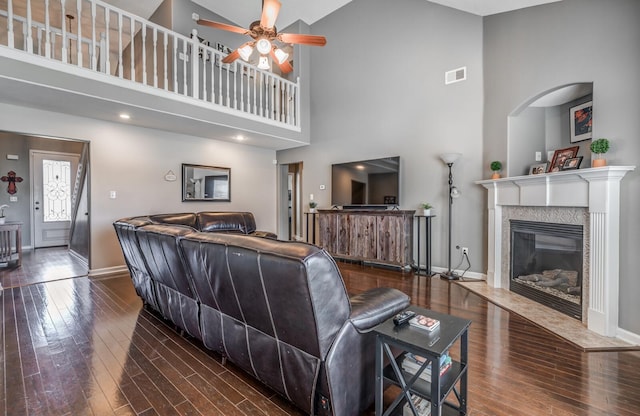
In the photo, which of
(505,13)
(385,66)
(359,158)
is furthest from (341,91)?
(505,13)

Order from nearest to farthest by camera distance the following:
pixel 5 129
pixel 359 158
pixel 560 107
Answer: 1. pixel 560 107
2. pixel 5 129
3. pixel 359 158

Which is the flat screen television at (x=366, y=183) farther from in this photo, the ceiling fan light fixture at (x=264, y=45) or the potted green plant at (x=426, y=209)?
the ceiling fan light fixture at (x=264, y=45)

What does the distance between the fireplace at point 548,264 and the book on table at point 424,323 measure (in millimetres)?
2401

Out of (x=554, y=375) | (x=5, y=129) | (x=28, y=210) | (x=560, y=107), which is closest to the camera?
(x=554, y=375)

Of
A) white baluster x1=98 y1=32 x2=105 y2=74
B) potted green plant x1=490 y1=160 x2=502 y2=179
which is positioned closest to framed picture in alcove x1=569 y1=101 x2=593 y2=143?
potted green plant x1=490 y1=160 x2=502 y2=179

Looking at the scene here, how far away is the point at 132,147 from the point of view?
4.71 m

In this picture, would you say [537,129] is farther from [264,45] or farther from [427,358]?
[427,358]

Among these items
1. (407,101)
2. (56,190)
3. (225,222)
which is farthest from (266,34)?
(56,190)

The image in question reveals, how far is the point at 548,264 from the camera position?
317 centimetres

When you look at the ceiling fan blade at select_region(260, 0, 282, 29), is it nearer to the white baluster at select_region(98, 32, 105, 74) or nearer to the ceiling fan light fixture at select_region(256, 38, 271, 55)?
the ceiling fan light fixture at select_region(256, 38, 271, 55)

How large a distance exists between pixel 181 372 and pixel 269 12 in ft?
10.3

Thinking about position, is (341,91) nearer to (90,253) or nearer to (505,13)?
(505,13)

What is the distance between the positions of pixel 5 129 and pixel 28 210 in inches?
154

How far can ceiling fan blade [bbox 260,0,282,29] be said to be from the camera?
270cm
